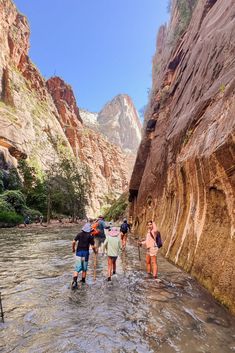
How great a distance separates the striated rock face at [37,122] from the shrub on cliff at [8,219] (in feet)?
35.4

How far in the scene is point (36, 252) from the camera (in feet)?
52.6

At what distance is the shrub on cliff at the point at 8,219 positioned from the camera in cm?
3383

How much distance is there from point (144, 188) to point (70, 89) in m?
102

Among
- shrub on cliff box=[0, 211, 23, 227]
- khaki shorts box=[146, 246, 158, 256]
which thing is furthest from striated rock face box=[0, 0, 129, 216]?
khaki shorts box=[146, 246, 158, 256]

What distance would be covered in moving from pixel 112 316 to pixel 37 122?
69.5m

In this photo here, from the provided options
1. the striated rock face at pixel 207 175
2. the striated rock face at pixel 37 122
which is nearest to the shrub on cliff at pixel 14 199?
the striated rock face at pixel 37 122

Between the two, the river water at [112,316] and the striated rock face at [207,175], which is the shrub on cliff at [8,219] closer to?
the striated rock face at [207,175]

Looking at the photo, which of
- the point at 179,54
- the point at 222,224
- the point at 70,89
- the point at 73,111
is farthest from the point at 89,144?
the point at 222,224

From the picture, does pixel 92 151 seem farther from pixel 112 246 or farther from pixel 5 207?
pixel 112 246

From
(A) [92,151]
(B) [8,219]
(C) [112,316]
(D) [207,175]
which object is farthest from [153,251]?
(A) [92,151]

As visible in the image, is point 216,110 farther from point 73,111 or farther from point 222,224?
point 73,111

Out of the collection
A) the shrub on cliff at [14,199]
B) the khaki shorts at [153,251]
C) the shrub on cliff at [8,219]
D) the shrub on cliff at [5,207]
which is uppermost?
the shrub on cliff at [14,199]

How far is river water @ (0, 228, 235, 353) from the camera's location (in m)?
5.25

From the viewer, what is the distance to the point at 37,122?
2822 inches
